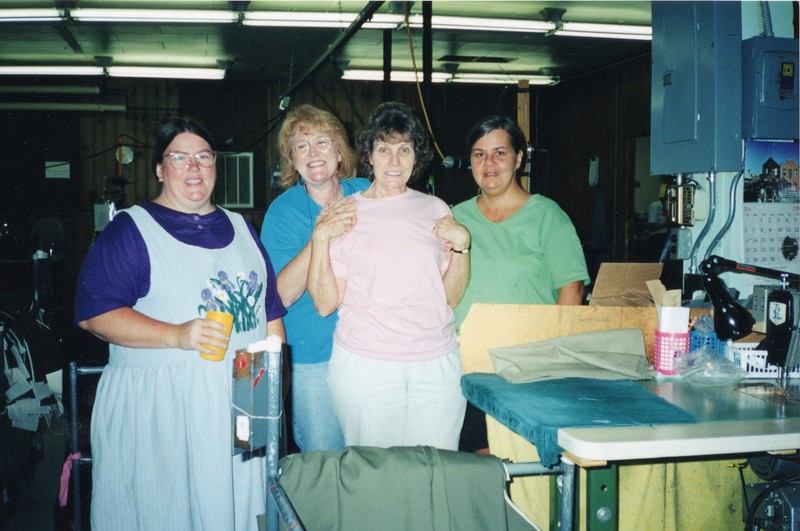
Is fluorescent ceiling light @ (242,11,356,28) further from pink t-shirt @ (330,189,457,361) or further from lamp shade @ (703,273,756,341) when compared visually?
lamp shade @ (703,273,756,341)

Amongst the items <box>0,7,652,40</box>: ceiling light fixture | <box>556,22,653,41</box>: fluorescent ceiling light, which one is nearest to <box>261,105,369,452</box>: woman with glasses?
<box>0,7,652,40</box>: ceiling light fixture

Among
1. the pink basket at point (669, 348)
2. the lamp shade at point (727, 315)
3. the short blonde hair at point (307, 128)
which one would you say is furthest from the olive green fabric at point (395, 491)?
the short blonde hair at point (307, 128)

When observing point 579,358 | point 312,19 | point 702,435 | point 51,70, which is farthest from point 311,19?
point 702,435

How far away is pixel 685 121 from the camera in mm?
2627

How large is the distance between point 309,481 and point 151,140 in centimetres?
1028

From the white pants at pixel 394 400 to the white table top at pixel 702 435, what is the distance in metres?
0.53

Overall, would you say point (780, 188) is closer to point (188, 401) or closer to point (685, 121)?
point (685, 121)

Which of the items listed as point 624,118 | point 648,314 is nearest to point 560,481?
point 648,314

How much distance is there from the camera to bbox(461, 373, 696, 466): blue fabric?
1.45 metres

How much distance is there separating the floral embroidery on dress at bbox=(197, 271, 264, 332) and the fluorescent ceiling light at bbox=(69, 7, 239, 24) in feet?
16.8

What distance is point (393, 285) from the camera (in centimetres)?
184

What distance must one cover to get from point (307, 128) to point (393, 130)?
1.30 ft

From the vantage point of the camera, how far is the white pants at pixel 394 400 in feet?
5.98

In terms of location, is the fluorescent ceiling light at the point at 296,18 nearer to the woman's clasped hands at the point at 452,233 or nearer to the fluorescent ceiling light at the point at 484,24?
the fluorescent ceiling light at the point at 484,24
